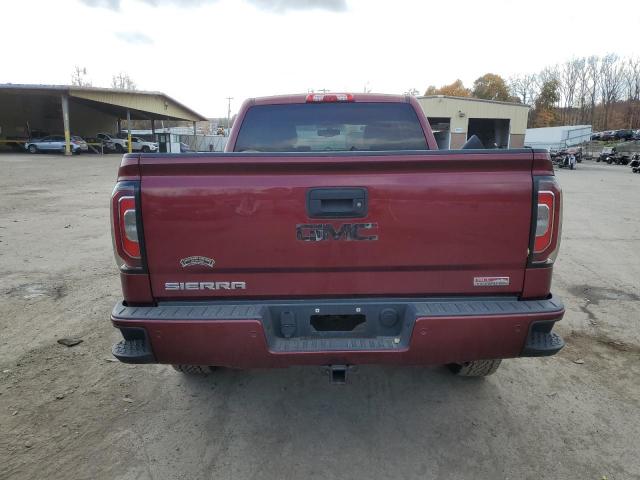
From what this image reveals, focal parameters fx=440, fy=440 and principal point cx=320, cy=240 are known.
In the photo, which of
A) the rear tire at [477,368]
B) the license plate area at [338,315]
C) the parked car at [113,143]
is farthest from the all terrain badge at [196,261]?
the parked car at [113,143]

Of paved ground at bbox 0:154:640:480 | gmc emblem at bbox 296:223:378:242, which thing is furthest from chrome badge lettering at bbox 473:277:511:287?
paved ground at bbox 0:154:640:480

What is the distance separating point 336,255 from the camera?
2.40 m

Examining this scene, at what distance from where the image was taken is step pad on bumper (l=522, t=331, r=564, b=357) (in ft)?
7.93

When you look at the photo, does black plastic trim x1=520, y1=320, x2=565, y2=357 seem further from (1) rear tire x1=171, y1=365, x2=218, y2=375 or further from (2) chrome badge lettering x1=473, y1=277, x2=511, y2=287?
(1) rear tire x1=171, y1=365, x2=218, y2=375

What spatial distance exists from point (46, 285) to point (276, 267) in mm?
4693

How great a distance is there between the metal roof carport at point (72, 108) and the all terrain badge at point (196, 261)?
3774 cm

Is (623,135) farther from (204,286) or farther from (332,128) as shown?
(204,286)

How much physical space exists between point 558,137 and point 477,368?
48.6 metres

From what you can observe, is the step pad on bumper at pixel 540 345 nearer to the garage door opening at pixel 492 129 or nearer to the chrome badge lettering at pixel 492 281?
the chrome badge lettering at pixel 492 281

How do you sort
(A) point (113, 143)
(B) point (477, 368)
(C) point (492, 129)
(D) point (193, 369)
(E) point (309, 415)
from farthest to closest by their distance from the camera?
(A) point (113, 143) < (C) point (492, 129) < (D) point (193, 369) < (B) point (477, 368) < (E) point (309, 415)

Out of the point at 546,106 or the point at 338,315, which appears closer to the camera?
the point at 338,315

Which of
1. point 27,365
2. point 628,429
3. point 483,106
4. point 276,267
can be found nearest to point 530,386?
point 628,429

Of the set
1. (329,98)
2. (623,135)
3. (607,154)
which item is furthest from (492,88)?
(329,98)

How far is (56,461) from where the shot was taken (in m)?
2.66
